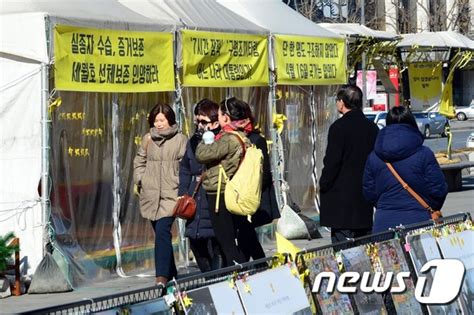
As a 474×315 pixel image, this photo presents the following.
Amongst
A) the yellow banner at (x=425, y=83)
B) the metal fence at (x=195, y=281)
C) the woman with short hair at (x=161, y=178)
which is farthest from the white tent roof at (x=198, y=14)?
the yellow banner at (x=425, y=83)

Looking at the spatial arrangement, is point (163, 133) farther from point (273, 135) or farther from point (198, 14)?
point (273, 135)

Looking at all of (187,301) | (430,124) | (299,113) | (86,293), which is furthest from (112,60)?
(430,124)

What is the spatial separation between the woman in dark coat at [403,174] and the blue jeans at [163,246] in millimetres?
2451

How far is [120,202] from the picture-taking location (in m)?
12.8

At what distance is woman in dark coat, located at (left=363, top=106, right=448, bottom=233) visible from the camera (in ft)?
28.5

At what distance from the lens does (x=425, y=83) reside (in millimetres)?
26016

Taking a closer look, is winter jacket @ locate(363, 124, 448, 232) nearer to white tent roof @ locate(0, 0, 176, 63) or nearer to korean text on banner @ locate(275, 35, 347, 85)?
white tent roof @ locate(0, 0, 176, 63)

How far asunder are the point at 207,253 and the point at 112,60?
2.76 m

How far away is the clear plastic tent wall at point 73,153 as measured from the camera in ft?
37.2

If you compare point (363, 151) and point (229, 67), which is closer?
point (363, 151)

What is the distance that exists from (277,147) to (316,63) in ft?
4.48

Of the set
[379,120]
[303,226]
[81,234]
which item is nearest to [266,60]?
[303,226]

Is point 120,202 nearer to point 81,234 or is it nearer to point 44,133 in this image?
point 81,234

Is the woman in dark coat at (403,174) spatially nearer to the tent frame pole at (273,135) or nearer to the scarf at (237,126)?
the scarf at (237,126)
